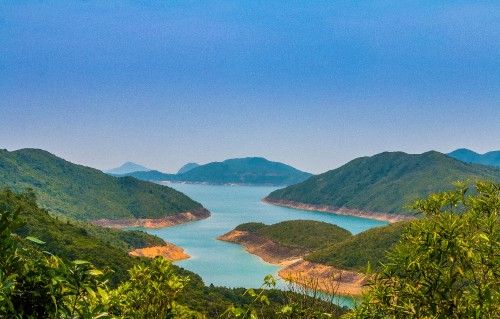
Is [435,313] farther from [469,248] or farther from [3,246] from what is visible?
[3,246]

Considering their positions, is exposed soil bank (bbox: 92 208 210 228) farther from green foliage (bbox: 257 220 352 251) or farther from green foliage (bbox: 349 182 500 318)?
green foliage (bbox: 349 182 500 318)

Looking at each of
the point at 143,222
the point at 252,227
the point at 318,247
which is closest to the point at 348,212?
the point at 252,227

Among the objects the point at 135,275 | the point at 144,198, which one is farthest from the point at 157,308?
the point at 144,198

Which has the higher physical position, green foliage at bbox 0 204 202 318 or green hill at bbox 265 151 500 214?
green hill at bbox 265 151 500 214


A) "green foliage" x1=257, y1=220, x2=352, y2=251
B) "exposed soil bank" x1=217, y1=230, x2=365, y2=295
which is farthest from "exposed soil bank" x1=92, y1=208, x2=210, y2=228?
"green foliage" x1=257, y1=220, x2=352, y2=251

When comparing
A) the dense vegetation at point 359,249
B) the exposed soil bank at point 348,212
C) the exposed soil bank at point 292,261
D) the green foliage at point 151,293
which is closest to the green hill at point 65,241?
the exposed soil bank at point 292,261

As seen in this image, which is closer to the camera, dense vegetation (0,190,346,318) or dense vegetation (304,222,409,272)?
dense vegetation (0,190,346,318)

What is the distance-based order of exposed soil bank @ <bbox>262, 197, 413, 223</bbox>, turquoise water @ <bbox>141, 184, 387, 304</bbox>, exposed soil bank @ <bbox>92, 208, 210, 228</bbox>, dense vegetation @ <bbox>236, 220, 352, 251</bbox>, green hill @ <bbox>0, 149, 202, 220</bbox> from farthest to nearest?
exposed soil bank @ <bbox>262, 197, 413, 223</bbox>, green hill @ <bbox>0, 149, 202, 220</bbox>, exposed soil bank @ <bbox>92, 208, 210, 228</bbox>, dense vegetation @ <bbox>236, 220, 352, 251</bbox>, turquoise water @ <bbox>141, 184, 387, 304</bbox>
